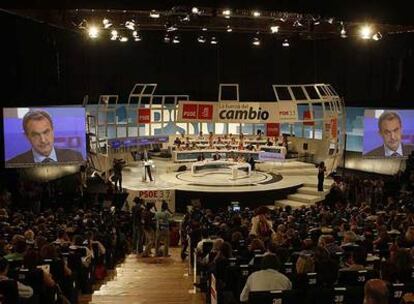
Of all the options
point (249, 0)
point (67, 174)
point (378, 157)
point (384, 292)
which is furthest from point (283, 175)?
point (384, 292)

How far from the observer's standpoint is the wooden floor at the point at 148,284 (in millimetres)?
8844

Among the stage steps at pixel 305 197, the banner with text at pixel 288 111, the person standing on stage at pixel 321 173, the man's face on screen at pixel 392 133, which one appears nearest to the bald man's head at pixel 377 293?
the stage steps at pixel 305 197

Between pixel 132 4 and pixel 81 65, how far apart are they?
9890 mm

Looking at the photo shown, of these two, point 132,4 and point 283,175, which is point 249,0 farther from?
A: point 283,175

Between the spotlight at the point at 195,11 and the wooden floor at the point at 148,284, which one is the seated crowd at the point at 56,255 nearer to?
the wooden floor at the point at 148,284

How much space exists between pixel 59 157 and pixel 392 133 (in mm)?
11900

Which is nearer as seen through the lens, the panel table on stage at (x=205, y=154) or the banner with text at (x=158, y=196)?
the banner with text at (x=158, y=196)

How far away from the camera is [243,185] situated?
22.3 m

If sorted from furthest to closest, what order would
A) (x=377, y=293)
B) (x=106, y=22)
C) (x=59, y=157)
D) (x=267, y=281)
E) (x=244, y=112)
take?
(x=244, y=112) → (x=106, y=22) → (x=59, y=157) → (x=267, y=281) → (x=377, y=293)

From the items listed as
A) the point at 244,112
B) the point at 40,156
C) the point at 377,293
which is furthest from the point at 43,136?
the point at 377,293

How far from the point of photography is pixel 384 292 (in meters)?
4.59

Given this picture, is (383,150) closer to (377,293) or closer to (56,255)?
(56,255)

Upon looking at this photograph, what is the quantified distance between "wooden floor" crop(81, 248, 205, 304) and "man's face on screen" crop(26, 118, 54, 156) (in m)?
6.39

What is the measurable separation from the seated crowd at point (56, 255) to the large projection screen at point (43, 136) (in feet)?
16.2
